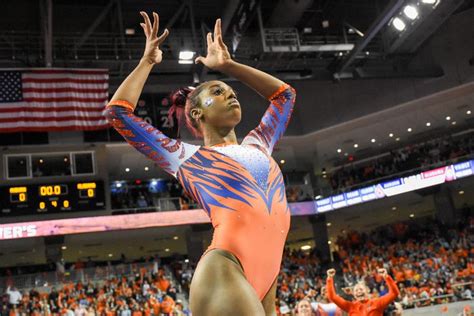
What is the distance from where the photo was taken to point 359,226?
35812 millimetres

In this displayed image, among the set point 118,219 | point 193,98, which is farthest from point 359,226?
point 193,98

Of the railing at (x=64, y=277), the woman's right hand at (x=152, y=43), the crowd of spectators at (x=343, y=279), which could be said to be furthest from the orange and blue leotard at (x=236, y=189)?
the railing at (x=64, y=277)

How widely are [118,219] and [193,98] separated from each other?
2351 cm

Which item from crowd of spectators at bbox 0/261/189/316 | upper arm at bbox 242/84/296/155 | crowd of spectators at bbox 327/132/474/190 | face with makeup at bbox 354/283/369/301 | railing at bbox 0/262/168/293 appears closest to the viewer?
upper arm at bbox 242/84/296/155

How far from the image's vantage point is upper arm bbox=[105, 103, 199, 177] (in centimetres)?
287

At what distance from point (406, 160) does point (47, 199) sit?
16.5 metres

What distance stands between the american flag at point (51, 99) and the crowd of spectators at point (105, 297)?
575cm

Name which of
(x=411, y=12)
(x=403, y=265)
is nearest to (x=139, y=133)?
(x=411, y=12)

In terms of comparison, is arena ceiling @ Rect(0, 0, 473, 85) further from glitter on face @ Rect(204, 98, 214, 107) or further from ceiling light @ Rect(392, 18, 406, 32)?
glitter on face @ Rect(204, 98, 214, 107)

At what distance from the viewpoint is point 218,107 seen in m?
2.92

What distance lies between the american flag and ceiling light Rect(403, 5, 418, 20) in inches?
405

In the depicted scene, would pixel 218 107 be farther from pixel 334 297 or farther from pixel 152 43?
pixel 334 297

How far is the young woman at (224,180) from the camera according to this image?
A: 2.43 meters

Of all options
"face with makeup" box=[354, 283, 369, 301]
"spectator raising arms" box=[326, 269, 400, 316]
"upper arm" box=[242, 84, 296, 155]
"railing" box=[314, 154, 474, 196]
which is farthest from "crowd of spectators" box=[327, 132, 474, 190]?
"upper arm" box=[242, 84, 296, 155]
